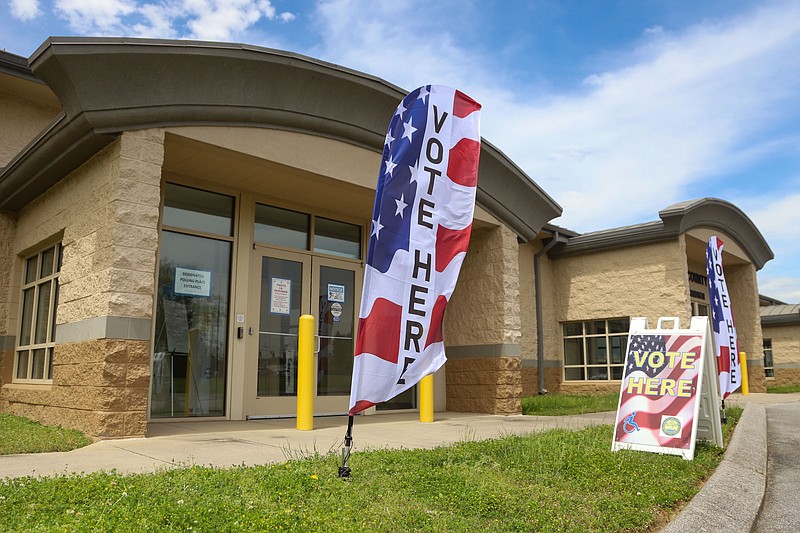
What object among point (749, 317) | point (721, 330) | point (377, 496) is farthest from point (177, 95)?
point (749, 317)

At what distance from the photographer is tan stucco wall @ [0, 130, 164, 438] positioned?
6.64m

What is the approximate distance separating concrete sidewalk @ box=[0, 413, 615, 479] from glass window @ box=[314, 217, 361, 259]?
9.14 feet

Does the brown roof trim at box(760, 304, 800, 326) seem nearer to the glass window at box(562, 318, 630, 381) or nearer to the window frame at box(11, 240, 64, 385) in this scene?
the glass window at box(562, 318, 630, 381)

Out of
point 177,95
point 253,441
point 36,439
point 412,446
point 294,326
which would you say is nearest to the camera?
point 36,439

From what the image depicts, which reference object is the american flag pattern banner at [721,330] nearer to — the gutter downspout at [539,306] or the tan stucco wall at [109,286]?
the tan stucco wall at [109,286]

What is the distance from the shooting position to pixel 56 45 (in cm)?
655

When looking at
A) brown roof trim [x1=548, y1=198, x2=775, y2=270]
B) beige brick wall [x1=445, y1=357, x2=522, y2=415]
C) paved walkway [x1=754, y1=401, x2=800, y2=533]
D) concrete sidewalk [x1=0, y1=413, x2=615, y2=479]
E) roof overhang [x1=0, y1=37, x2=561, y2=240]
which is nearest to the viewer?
paved walkway [x1=754, y1=401, x2=800, y2=533]

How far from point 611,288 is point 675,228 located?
220cm

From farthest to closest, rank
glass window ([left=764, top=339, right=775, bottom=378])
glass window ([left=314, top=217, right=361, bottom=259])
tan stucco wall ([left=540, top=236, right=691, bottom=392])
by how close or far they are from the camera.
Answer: glass window ([left=764, top=339, right=775, bottom=378]), tan stucco wall ([left=540, top=236, right=691, bottom=392]), glass window ([left=314, top=217, right=361, bottom=259])

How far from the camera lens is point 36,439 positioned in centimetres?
630

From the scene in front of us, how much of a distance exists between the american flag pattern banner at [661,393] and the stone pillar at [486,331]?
15.2 ft

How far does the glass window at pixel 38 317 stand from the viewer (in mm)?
8891

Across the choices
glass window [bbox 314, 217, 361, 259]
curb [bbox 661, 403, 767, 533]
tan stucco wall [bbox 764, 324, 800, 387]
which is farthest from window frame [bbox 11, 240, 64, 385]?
tan stucco wall [bbox 764, 324, 800, 387]

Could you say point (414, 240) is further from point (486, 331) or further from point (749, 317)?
point (749, 317)
